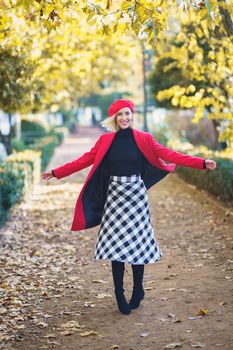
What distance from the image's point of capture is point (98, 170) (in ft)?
18.0

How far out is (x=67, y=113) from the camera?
51.4 m

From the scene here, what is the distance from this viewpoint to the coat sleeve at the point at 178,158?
5203 mm

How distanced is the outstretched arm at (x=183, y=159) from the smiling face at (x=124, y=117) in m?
0.27

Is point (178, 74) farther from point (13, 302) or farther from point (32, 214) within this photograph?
point (13, 302)

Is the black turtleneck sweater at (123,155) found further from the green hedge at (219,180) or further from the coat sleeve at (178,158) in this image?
the green hedge at (219,180)

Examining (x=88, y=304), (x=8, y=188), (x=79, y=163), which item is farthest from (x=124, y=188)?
(x=8, y=188)

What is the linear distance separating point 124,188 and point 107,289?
149 centimetres

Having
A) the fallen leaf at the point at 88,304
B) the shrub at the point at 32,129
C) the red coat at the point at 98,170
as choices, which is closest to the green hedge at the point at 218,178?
the red coat at the point at 98,170

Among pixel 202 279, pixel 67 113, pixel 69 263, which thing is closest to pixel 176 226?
pixel 69 263

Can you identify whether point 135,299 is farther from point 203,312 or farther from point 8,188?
point 8,188

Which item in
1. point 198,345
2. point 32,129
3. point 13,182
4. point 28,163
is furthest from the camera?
point 32,129

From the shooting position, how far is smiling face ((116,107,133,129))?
529 centimetres

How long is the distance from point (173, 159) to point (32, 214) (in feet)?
21.2

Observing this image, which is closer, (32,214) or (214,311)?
(214,311)
